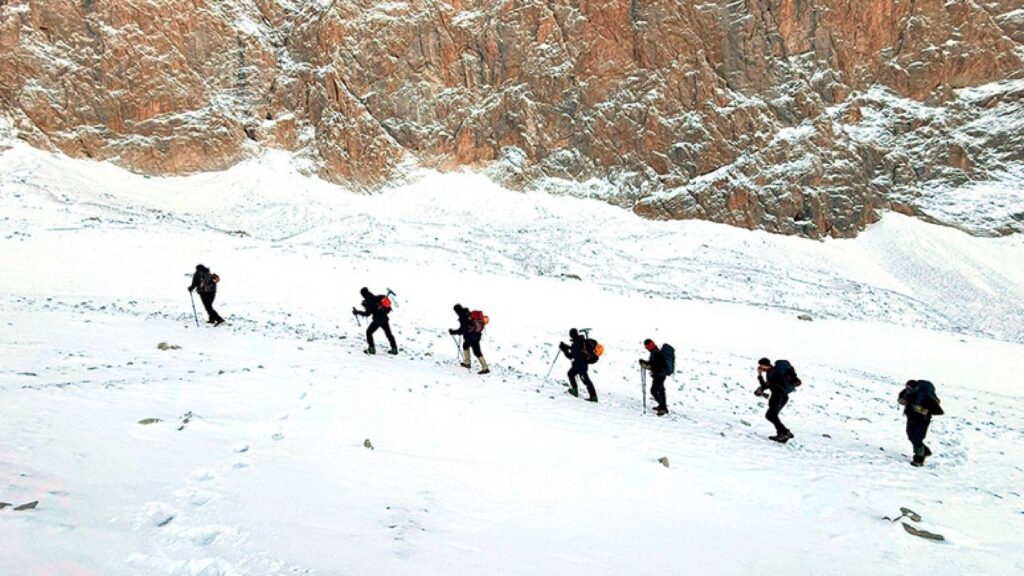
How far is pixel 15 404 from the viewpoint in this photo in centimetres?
722

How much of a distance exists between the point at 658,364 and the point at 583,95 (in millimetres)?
63263

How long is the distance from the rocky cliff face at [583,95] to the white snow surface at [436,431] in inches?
1344

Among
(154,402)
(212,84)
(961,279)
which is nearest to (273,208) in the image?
(212,84)

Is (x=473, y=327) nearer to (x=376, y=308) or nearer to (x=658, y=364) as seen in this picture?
(x=376, y=308)

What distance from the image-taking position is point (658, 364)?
1294cm

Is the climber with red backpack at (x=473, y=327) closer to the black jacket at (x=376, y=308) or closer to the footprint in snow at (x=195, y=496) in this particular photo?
the black jacket at (x=376, y=308)

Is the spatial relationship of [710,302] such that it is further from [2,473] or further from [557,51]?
[557,51]

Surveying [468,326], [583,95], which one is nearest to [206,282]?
[468,326]

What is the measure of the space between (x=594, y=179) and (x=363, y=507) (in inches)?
2519

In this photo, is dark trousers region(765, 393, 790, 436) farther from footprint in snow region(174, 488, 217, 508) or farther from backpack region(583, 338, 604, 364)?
footprint in snow region(174, 488, 217, 508)

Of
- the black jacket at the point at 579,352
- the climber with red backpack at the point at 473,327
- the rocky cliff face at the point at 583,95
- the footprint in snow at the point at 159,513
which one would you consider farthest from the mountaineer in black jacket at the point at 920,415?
the rocky cliff face at the point at 583,95

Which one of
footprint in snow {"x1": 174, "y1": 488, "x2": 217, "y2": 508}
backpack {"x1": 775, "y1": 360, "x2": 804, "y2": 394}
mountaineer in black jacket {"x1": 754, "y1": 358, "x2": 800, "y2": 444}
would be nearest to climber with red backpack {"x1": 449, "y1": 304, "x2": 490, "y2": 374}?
mountaineer in black jacket {"x1": 754, "y1": 358, "x2": 800, "y2": 444}

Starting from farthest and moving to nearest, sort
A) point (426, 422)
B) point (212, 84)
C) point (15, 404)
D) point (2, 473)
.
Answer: point (212, 84) < point (426, 422) < point (15, 404) < point (2, 473)

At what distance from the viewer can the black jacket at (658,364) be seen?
1284cm
